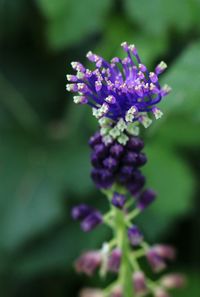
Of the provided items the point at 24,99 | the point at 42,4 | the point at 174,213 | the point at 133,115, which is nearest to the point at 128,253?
the point at 133,115

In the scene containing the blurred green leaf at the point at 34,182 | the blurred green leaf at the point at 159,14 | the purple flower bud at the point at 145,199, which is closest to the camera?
the purple flower bud at the point at 145,199

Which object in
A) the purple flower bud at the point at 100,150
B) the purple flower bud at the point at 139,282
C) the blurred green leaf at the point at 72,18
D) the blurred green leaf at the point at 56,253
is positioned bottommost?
the purple flower bud at the point at 139,282

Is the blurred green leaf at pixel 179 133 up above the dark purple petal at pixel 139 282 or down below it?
above

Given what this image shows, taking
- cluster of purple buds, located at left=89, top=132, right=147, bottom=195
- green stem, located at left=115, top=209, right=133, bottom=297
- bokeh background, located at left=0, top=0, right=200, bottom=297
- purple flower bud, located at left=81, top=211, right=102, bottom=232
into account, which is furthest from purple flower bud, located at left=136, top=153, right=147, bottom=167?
bokeh background, located at left=0, top=0, right=200, bottom=297

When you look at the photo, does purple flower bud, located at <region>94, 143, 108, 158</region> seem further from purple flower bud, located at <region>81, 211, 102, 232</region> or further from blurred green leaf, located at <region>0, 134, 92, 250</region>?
blurred green leaf, located at <region>0, 134, 92, 250</region>

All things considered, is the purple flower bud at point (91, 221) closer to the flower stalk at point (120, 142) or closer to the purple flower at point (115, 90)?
the flower stalk at point (120, 142)

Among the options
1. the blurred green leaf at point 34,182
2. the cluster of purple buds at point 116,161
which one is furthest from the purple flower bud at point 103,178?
the blurred green leaf at point 34,182

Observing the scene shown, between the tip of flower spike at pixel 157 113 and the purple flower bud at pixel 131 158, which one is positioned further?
the purple flower bud at pixel 131 158

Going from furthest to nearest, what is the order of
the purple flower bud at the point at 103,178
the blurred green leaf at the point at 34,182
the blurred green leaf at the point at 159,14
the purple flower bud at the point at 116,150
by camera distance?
1. the blurred green leaf at the point at 34,182
2. the blurred green leaf at the point at 159,14
3. the purple flower bud at the point at 103,178
4. the purple flower bud at the point at 116,150
